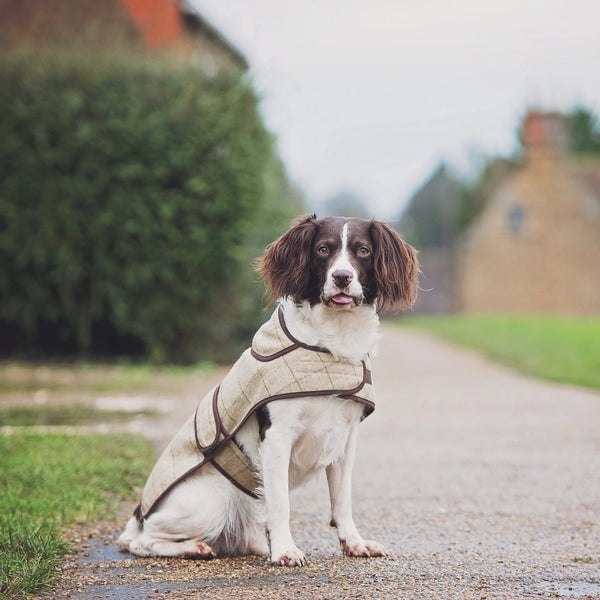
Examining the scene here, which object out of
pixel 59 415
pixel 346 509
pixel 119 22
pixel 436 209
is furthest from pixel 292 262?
pixel 436 209

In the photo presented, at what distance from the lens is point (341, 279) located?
3857mm

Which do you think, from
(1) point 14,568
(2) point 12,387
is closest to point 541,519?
(1) point 14,568

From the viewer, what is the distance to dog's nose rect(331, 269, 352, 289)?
12.7ft

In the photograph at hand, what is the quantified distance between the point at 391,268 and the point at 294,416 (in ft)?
2.74

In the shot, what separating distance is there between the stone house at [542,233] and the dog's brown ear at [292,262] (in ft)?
125

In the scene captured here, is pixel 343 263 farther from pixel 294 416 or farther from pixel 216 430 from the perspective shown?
pixel 216 430

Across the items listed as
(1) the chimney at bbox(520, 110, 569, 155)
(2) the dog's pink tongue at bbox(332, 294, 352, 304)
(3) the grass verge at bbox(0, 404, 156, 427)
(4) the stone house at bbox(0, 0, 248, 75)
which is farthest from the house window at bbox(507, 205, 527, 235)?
(2) the dog's pink tongue at bbox(332, 294, 352, 304)

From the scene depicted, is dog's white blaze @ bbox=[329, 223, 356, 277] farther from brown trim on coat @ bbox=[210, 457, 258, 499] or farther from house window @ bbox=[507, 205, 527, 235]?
house window @ bbox=[507, 205, 527, 235]

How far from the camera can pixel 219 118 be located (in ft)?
45.8

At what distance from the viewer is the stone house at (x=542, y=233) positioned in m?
40.8

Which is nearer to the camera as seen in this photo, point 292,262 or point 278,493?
point 278,493

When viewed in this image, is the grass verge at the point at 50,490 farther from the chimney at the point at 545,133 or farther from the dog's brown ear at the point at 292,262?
the chimney at the point at 545,133

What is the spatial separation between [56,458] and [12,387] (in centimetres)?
544

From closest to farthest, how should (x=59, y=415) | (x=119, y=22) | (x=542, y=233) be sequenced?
(x=59, y=415) < (x=119, y=22) < (x=542, y=233)
